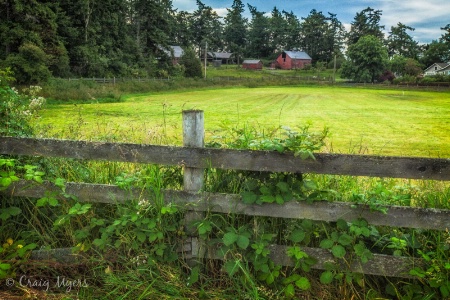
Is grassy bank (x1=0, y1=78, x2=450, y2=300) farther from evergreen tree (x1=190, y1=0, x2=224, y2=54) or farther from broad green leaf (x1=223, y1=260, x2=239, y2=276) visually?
evergreen tree (x1=190, y1=0, x2=224, y2=54)

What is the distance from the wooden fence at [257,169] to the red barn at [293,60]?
10825 cm

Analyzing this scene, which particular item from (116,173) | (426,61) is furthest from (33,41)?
(426,61)

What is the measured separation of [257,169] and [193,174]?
552mm

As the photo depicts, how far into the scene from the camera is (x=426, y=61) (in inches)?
4102

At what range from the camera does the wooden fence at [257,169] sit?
3010 mm

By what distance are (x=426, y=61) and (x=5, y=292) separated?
11788 cm

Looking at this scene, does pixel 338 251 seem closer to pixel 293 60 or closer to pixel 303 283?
pixel 303 283

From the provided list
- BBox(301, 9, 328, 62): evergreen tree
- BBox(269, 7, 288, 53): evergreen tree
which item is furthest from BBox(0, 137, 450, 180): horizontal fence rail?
BBox(269, 7, 288, 53): evergreen tree

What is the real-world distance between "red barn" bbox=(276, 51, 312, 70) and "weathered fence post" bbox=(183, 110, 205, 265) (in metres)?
108

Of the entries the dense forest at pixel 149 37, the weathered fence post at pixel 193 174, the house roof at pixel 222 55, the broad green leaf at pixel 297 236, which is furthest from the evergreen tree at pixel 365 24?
the broad green leaf at pixel 297 236

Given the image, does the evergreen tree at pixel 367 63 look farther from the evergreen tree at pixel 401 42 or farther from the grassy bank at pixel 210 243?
the grassy bank at pixel 210 243

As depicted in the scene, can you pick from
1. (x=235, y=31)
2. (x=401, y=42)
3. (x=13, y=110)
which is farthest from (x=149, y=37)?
(x=401, y=42)

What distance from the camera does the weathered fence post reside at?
3285mm

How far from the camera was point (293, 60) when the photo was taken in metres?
110
